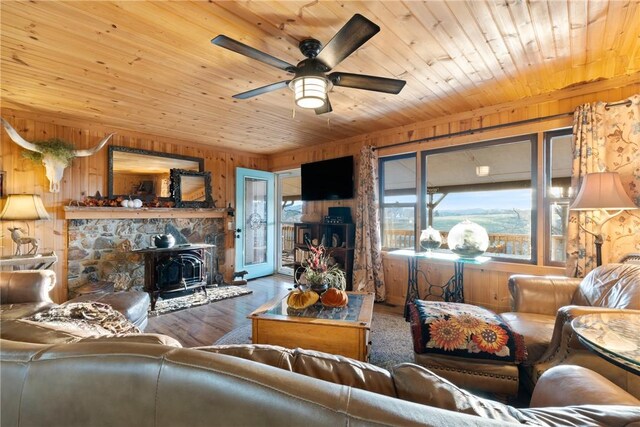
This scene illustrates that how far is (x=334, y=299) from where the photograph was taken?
2.27m

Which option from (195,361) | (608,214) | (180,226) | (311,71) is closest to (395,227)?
(608,214)

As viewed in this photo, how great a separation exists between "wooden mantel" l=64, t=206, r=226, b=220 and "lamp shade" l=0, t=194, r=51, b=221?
1.25ft

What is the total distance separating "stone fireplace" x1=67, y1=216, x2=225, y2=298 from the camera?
3.67 meters

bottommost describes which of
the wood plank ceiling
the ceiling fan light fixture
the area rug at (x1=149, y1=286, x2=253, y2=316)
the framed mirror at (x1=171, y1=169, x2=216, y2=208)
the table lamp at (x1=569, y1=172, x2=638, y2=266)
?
the area rug at (x1=149, y1=286, x2=253, y2=316)

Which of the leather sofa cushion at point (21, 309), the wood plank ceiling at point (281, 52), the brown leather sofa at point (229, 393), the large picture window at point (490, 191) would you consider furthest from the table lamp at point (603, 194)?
the leather sofa cushion at point (21, 309)

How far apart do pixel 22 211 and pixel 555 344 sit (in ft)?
16.2

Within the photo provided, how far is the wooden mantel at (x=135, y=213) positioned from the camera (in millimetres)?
3596

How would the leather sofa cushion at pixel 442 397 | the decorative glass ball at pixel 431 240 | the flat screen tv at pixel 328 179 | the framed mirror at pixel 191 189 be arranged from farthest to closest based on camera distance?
the framed mirror at pixel 191 189 < the flat screen tv at pixel 328 179 < the decorative glass ball at pixel 431 240 < the leather sofa cushion at pixel 442 397

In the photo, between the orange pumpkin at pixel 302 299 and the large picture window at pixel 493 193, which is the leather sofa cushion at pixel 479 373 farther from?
the large picture window at pixel 493 193

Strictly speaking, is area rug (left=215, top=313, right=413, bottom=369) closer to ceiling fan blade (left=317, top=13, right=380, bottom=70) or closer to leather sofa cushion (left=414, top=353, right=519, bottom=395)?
leather sofa cushion (left=414, top=353, right=519, bottom=395)

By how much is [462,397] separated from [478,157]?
374 cm

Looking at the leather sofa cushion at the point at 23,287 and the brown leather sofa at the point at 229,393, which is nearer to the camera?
the brown leather sofa at the point at 229,393

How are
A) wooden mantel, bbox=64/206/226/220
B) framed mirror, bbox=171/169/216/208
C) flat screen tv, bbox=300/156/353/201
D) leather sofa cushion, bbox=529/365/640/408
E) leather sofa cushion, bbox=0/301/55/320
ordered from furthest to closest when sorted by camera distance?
framed mirror, bbox=171/169/216/208, flat screen tv, bbox=300/156/353/201, wooden mantel, bbox=64/206/226/220, leather sofa cushion, bbox=0/301/55/320, leather sofa cushion, bbox=529/365/640/408

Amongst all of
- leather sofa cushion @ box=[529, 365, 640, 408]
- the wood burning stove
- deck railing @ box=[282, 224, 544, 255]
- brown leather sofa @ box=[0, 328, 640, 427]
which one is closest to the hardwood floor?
the wood burning stove
